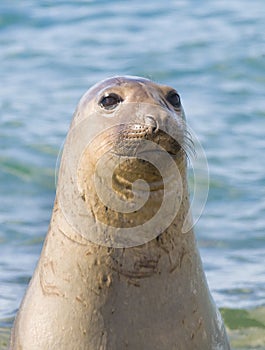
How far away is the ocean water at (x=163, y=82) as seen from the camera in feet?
21.5

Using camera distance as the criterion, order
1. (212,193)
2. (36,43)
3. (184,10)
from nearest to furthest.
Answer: (212,193) < (36,43) < (184,10)

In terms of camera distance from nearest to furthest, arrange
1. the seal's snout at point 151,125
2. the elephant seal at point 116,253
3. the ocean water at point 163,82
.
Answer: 1. the seal's snout at point 151,125
2. the elephant seal at point 116,253
3. the ocean water at point 163,82

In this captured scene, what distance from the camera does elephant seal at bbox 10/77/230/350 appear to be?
3885 mm

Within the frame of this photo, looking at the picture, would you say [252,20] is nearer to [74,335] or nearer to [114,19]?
[114,19]

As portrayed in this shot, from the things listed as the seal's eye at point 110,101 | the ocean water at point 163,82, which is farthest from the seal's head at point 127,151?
the ocean water at point 163,82

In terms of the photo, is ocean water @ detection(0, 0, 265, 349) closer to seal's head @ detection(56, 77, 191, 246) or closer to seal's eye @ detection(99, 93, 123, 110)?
seal's head @ detection(56, 77, 191, 246)

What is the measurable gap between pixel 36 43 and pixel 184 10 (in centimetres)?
184

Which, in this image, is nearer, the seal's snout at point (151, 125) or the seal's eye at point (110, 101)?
the seal's snout at point (151, 125)

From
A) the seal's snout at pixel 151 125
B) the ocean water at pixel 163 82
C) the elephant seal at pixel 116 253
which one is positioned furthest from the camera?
the ocean water at pixel 163 82

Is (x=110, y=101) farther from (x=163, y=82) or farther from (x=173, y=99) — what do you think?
(x=163, y=82)

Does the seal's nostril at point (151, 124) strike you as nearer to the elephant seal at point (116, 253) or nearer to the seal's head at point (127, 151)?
the seal's head at point (127, 151)

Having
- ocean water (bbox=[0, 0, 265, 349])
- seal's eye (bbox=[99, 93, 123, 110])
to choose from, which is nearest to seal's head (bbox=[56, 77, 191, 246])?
seal's eye (bbox=[99, 93, 123, 110])

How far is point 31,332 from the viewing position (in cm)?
418

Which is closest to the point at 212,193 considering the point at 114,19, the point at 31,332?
the point at 31,332
